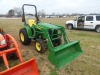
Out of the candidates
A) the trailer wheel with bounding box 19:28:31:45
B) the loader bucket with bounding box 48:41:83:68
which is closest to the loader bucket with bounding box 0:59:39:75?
the loader bucket with bounding box 48:41:83:68

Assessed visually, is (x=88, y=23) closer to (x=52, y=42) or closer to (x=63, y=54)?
(x=52, y=42)

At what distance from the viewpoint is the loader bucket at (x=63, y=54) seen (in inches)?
179

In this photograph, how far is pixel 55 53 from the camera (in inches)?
181

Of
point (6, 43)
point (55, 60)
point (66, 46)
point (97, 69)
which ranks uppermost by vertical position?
point (6, 43)

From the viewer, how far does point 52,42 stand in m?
5.94

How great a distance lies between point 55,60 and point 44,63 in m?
0.61

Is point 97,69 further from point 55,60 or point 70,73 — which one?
point 55,60

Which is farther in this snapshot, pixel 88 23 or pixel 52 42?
pixel 88 23

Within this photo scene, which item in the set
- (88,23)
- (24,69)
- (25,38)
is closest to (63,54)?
(24,69)

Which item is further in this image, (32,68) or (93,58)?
(93,58)

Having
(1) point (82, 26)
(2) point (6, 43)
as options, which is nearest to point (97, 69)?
(2) point (6, 43)

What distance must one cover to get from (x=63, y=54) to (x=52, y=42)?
1.13 metres

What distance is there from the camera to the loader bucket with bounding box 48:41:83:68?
4535mm

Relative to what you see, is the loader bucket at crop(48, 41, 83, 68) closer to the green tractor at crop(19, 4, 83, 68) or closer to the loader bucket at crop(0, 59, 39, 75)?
the green tractor at crop(19, 4, 83, 68)
